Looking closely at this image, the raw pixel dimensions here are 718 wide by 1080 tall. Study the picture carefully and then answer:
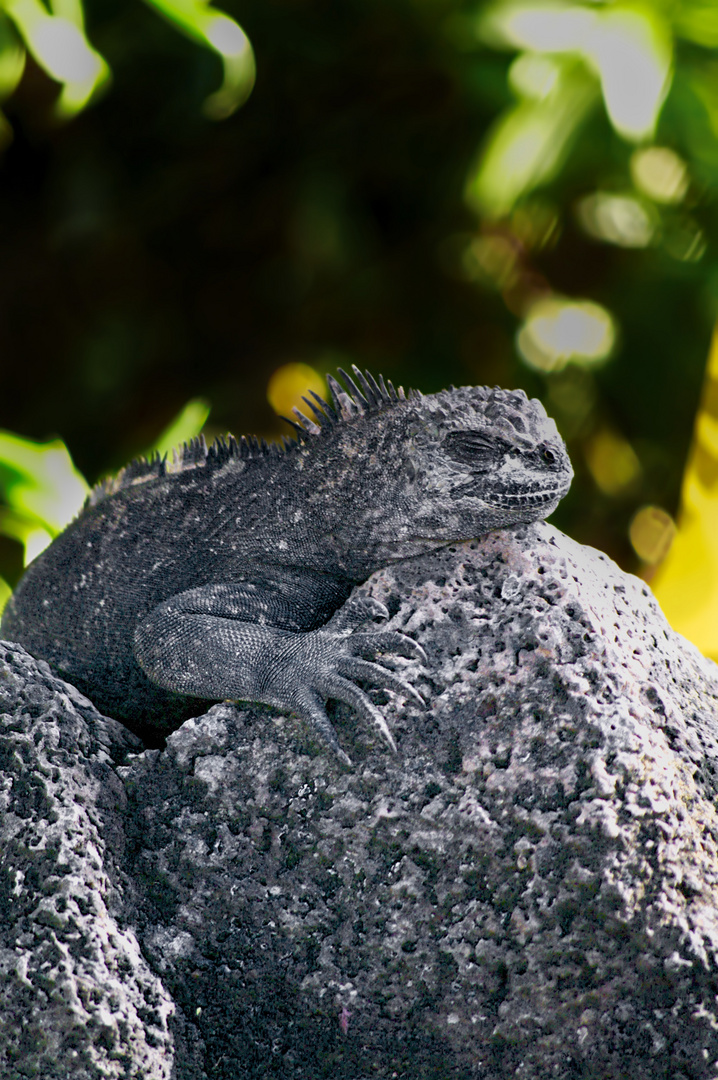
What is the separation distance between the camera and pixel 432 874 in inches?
53.9

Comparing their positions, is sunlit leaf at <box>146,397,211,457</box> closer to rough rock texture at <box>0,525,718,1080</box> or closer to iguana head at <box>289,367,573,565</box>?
iguana head at <box>289,367,573,565</box>

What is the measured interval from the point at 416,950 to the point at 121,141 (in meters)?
4.03

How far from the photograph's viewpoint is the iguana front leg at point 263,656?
1446 mm

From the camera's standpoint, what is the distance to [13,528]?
3336 millimetres

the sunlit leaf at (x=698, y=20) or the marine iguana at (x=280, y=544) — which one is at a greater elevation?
the sunlit leaf at (x=698, y=20)

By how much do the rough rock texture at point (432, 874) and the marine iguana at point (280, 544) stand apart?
0.25 ft

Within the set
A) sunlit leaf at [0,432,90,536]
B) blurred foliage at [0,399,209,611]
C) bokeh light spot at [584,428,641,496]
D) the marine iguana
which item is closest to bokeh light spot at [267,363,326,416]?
blurred foliage at [0,399,209,611]

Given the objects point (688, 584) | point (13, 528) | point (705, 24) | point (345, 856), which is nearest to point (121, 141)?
point (13, 528)

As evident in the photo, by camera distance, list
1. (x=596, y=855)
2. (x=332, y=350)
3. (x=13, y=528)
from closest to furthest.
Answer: (x=596, y=855)
(x=13, y=528)
(x=332, y=350)

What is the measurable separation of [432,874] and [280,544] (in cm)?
58

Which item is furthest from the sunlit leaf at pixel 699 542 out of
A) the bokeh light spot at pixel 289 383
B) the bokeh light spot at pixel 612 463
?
the bokeh light spot at pixel 289 383

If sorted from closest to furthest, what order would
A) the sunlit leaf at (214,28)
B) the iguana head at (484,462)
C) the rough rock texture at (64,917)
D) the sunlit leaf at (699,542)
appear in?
the rough rock texture at (64,917), the iguana head at (484,462), the sunlit leaf at (214,28), the sunlit leaf at (699,542)

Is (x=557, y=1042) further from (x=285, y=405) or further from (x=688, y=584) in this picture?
(x=285, y=405)

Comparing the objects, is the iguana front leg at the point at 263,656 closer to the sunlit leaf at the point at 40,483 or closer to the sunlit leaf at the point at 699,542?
the sunlit leaf at the point at 40,483
